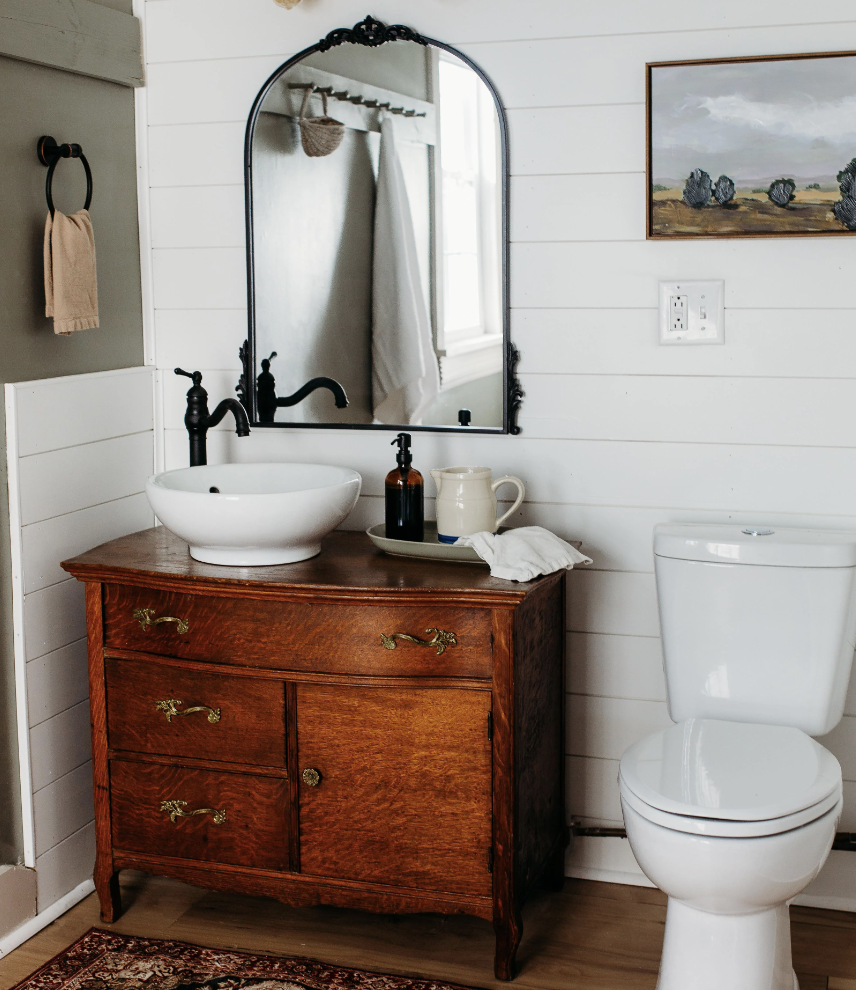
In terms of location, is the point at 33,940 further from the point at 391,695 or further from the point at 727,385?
the point at 727,385

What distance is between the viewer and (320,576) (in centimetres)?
194

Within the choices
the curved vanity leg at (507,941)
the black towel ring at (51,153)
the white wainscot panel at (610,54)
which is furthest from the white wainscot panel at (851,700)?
the black towel ring at (51,153)

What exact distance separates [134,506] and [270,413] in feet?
1.21

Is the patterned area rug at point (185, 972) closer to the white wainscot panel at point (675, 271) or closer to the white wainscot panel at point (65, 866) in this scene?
the white wainscot panel at point (65, 866)

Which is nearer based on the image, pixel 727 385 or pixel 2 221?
pixel 2 221

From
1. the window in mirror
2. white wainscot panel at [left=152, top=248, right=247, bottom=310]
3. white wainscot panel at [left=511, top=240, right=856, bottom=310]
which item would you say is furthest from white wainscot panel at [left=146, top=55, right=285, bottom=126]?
white wainscot panel at [left=511, top=240, right=856, bottom=310]

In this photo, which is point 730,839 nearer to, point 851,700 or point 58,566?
point 851,700

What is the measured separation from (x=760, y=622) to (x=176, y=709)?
3.56 feet

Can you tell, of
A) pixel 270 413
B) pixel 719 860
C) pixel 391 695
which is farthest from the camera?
pixel 270 413

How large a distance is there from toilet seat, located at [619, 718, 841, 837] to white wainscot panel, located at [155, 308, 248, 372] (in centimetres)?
122

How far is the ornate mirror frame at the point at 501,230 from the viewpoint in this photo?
2.17 meters

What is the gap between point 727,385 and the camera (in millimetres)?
2137

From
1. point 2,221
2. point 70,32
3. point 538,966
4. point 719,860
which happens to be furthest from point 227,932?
point 70,32

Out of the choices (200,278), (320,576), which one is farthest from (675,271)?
(200,278)
